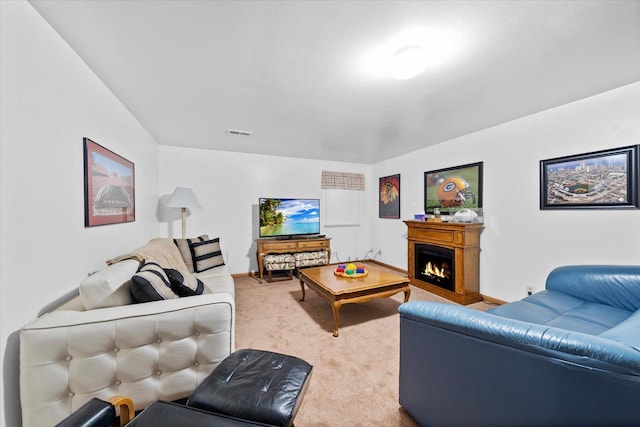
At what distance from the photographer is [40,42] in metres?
1.28

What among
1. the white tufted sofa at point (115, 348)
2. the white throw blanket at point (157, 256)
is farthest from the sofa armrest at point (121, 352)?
the white throw blanket at point (157, 256)

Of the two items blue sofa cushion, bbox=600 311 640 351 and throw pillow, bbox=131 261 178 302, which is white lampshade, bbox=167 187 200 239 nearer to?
throw pillow, bbox=131 261 178 302

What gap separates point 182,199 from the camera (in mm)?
3453

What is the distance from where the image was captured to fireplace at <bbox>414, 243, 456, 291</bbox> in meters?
3.27

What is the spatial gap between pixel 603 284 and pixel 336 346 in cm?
211

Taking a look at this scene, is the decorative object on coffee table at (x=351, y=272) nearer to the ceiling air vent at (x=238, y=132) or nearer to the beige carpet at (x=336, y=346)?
the beige carpet at (x=336, y=346)

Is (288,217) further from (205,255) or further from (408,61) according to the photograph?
(408,61)

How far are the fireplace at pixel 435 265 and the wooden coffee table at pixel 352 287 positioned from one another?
1.02 m

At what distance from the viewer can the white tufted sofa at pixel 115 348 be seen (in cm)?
105

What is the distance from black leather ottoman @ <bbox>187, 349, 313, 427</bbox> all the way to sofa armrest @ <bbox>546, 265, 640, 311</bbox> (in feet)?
7.34

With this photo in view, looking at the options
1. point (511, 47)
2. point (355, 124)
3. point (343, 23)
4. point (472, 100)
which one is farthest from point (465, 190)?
point (343, 23)

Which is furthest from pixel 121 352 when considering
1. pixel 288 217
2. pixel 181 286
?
pixel 288 217

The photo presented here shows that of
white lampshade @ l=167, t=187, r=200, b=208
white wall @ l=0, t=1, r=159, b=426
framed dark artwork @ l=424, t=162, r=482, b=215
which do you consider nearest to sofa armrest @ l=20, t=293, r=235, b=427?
white wall @ l=0, t=1, r=159, b=426

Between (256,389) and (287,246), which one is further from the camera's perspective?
(287,246)
